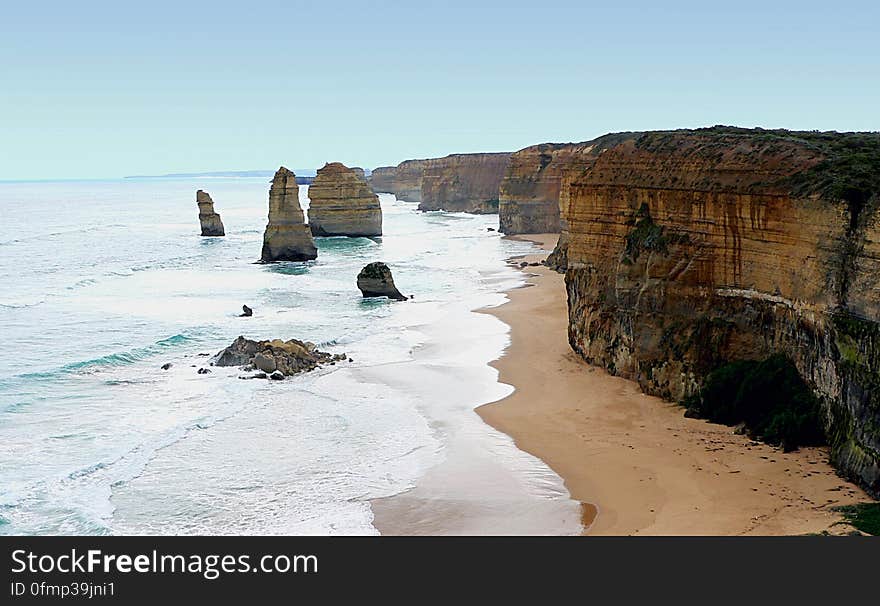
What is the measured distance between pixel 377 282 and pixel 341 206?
3750 centimetres

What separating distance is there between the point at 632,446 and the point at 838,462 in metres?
4.22

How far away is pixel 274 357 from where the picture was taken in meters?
28.1

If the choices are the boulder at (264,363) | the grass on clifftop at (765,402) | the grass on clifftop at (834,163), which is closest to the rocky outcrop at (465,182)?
the boulder at (264,363)

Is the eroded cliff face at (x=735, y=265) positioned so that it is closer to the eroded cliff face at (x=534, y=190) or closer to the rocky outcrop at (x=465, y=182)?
the eroded cliff face at (x=534, y=190)

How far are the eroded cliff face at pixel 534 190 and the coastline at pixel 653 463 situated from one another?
5661 cm

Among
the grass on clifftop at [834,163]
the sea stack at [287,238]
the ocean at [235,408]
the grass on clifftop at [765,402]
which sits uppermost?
the grass on clifftop at [834,163]

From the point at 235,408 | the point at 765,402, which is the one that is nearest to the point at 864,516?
the point at 765,402

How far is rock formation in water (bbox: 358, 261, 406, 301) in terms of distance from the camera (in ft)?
145

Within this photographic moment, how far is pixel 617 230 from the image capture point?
83.6 feet

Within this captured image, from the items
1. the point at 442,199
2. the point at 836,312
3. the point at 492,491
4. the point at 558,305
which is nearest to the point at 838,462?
the point at 836,312

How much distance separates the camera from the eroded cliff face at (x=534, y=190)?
269 ft

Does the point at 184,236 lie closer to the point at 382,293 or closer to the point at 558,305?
the point at 382,293

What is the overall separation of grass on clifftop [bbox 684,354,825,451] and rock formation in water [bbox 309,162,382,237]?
61055 mm

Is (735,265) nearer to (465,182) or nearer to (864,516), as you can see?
(864,516)
